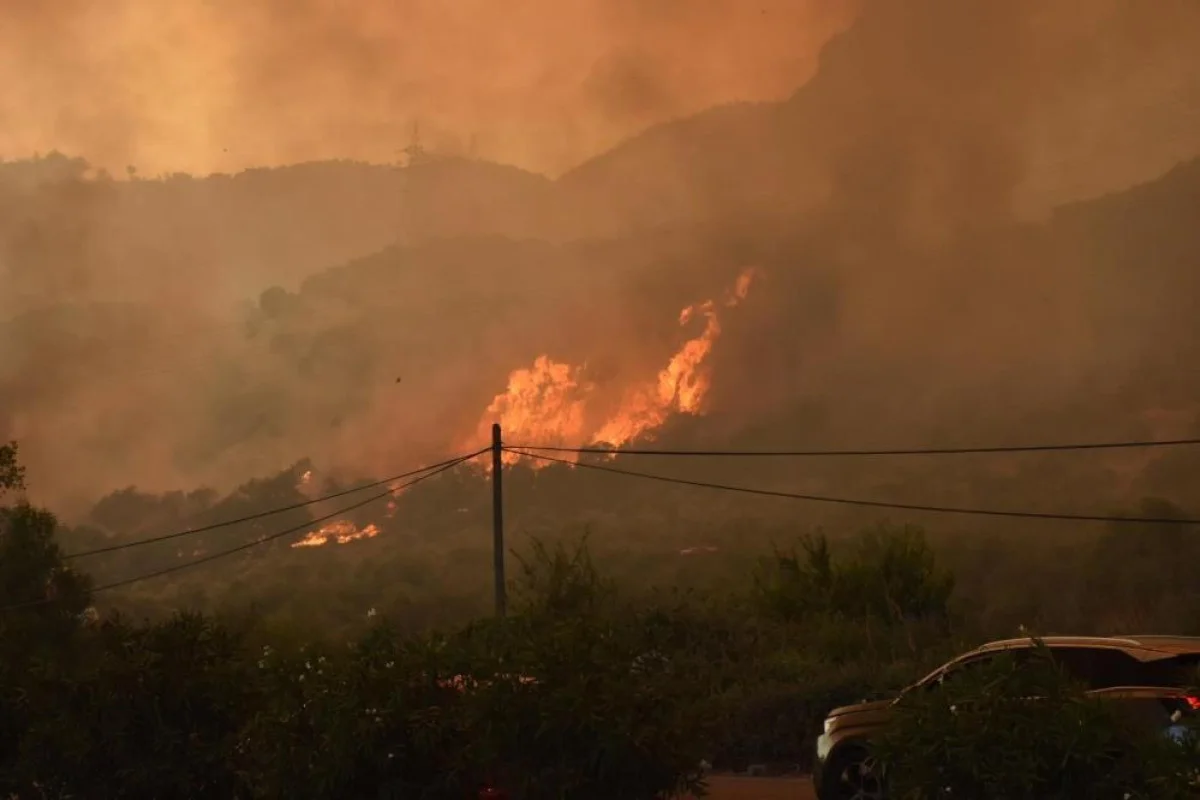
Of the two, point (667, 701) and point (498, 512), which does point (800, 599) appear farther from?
point (667, 701)

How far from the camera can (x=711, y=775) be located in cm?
2083

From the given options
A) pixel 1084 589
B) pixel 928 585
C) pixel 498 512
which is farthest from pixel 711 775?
pixel 1084 589

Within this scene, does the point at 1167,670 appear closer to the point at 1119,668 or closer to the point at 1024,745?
the point at 1119,668

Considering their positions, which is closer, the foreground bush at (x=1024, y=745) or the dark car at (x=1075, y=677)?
the foreground bush at (x=1024, y=745)

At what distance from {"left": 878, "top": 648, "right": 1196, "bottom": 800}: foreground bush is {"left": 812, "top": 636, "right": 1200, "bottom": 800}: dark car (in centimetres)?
54

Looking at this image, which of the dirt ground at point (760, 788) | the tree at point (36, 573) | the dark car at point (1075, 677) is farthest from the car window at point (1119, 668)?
the tree at point (36, 573)

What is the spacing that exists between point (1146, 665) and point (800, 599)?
98.6 ft

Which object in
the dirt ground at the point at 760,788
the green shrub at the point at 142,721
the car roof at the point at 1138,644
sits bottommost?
the dirt ground at the point at 760,788

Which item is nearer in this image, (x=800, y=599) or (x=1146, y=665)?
(x=1146, y=665)

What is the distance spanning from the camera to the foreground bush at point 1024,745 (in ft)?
25.9

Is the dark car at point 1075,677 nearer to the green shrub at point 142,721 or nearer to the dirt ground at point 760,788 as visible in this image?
the dirt ground at point 760,788

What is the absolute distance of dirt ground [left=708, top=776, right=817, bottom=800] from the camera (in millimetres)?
16594

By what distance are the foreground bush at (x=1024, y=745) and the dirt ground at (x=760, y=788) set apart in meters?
7.57

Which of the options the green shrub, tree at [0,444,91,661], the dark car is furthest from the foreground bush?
tree at [0,444,91,661]
